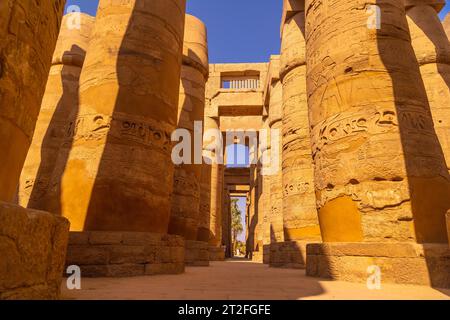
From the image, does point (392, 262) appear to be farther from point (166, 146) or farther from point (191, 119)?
point (191, 119)

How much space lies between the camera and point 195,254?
881 centimetres

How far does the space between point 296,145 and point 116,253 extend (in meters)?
5.92

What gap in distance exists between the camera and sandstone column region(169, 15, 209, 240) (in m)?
8.83

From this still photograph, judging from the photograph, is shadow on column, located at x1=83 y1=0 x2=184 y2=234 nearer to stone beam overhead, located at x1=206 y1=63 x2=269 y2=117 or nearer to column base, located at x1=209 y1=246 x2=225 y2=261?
column base, located at x1=209 y1=246 x2=225 y2=261

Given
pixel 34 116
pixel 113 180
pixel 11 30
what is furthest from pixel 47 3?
pixel 113 180

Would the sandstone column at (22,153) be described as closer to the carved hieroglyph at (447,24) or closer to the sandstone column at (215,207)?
the sandstone column at (215,207)

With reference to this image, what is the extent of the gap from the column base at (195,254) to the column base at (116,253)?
385 cm

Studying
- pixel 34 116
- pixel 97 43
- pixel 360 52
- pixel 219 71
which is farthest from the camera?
pixel 219 71

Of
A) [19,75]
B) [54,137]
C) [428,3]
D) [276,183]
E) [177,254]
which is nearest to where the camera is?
[19,75]

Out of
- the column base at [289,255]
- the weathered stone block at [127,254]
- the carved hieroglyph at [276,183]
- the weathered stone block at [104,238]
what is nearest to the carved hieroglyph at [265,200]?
the carved hieroglyph at [276,183]

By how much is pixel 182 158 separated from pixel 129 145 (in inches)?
158

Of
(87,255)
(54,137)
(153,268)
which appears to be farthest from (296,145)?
(54,137)
